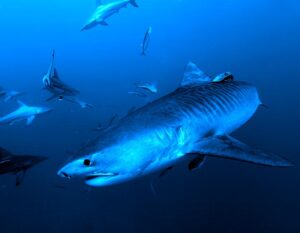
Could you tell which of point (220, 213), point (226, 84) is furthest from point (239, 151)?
point (220, 213)

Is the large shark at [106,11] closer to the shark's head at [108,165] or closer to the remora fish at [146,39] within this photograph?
the remora fish at [146,39]

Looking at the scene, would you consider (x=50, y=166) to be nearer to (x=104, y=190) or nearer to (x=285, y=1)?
(x=104, y=190)

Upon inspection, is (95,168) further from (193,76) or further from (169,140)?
(193,76)

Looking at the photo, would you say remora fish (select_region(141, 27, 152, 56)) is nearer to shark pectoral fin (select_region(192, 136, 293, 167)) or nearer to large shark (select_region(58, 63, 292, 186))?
large shark (select_region(58, 63, 292, 186))

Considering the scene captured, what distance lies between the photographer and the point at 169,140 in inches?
89.3

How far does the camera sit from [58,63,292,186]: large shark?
1979 mm

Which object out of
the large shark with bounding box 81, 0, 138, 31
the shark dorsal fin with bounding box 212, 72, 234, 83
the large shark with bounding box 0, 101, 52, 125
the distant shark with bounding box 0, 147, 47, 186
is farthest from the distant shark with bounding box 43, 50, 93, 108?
the large shark with bounding box 81, 0, 138, 31

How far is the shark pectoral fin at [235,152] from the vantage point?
217 cm

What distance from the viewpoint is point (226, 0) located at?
86562 millimetres

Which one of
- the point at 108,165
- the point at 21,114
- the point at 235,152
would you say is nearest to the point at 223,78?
the point at 235,152

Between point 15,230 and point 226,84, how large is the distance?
10.4 metres

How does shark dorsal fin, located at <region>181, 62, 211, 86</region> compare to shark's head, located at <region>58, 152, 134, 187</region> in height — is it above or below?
above

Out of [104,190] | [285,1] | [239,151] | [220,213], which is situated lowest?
[104,190]

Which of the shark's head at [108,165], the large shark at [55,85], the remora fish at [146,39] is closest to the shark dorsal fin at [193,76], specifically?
the shark's head at [108,165]
